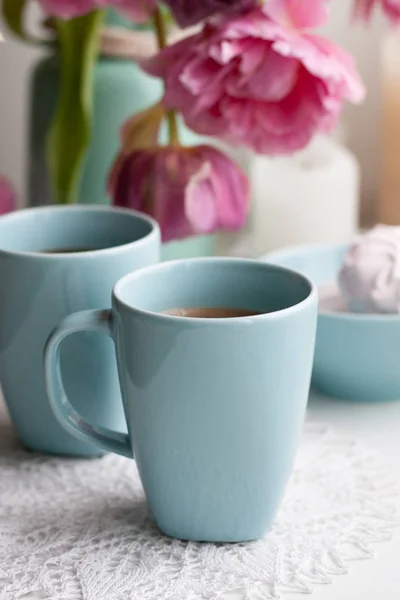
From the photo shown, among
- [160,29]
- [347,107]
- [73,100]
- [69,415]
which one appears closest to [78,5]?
[160,29]

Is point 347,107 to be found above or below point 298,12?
below

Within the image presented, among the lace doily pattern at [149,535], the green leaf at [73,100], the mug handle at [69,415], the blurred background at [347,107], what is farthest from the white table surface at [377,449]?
the blurred background at [347,107]

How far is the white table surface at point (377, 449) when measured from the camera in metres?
0.49

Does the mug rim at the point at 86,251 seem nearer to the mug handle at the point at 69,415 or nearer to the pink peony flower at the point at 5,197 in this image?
the mug handle at the point at 69,415

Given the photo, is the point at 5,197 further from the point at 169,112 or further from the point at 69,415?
the point at 69,415

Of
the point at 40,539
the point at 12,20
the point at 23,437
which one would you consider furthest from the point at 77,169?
the point at 40,539

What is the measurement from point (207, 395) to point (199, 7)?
0.85ft

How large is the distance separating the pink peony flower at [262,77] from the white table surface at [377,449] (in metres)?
0.17

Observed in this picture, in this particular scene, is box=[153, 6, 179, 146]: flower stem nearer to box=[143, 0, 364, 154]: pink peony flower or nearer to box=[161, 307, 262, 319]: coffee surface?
box=[143, 0, 364, 154]: pink peony flower

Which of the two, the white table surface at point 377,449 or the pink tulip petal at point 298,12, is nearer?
the white table surface at point 377,449

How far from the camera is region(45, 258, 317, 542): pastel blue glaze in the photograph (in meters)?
0.48

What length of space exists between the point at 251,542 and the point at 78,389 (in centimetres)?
14

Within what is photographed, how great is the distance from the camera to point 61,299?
0.58 meters

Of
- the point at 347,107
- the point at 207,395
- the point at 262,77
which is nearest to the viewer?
the point at 207,395
